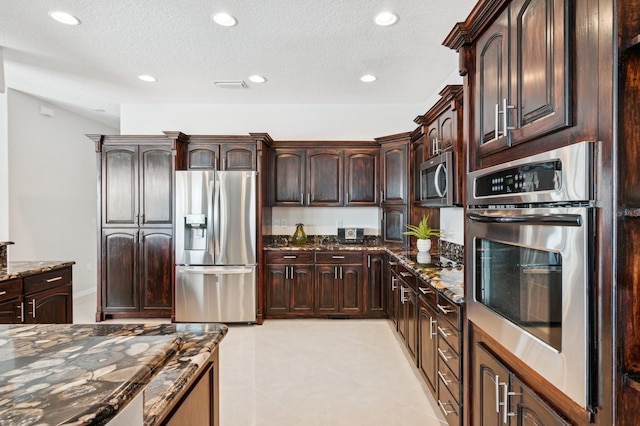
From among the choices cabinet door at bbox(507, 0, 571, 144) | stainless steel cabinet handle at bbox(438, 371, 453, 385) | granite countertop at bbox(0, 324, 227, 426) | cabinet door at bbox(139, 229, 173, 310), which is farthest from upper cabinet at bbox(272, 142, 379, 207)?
granite countertop at bbox(0, 324, 227, 426)

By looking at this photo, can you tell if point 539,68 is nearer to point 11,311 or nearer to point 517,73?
point 517,73

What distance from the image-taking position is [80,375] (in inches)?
23.5

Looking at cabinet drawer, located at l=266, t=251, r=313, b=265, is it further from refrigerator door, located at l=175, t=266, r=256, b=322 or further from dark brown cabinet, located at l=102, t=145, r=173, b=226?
dark brown cabinet, located at l=102, t=145, r=173, b=226

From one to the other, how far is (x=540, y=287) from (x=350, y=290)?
3123mm

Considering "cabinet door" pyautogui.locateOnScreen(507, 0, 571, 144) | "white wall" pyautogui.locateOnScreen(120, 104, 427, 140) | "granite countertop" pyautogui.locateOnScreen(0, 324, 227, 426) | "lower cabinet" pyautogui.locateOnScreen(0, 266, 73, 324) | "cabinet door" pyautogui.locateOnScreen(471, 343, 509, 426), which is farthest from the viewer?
"white wall" pyautogui.locateOnScreen(120, 104, 427, 140)

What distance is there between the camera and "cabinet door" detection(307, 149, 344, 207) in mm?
4406

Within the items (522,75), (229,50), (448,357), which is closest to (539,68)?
(522,75)

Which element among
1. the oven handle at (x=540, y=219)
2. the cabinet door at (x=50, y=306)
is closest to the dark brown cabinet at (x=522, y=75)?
the oven handle at (x=540, y=219)

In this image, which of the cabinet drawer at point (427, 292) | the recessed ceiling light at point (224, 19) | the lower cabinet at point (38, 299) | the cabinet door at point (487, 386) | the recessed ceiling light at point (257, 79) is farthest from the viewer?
the recessed ceiling light at point (257, 79)

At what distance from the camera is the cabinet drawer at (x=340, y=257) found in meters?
4.12

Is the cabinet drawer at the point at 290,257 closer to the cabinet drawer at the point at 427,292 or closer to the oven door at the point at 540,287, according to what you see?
the cabinet drawer at the point at 427,292

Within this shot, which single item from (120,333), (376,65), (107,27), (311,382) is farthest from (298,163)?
(120,333)

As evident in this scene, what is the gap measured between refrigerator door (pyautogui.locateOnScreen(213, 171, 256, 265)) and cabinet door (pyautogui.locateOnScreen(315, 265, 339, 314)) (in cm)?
88

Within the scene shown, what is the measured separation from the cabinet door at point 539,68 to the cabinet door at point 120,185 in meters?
4.13
